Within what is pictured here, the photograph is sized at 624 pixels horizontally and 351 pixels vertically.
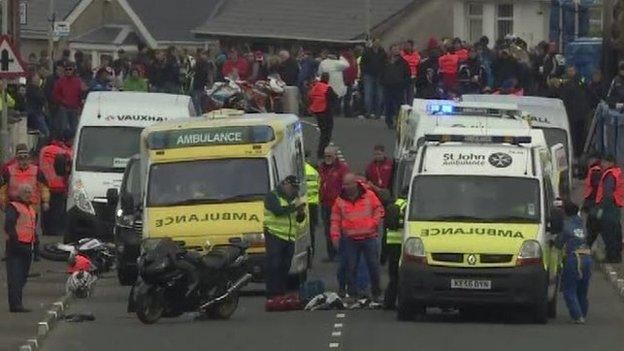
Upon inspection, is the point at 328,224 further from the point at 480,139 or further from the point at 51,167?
the point at 480,139

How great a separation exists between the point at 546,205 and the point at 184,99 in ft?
35.5

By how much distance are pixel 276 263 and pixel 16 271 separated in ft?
10.4

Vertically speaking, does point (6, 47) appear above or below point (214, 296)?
above

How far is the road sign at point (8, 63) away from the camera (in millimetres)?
34031

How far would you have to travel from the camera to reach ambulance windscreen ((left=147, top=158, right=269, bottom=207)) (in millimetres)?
28234

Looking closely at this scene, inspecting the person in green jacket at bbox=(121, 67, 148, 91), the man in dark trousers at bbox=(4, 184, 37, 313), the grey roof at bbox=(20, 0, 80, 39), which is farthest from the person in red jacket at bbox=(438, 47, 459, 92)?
the grey roof at bbox=(20, 0, 80, 39)

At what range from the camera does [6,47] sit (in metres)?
34.1

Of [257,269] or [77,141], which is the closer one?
[257,269]

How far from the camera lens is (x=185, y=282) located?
25375 millimetres

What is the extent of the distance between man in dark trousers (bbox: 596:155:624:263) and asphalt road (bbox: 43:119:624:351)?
4045 millimetres

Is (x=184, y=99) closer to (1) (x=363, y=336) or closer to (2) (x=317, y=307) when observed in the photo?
(2) (x=317, y=307)

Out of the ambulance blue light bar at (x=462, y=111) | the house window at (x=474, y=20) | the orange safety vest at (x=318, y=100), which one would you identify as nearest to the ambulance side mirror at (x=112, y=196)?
the ambulance blue light bar at (x=462, y=111)

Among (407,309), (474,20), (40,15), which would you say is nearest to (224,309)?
(407,309)

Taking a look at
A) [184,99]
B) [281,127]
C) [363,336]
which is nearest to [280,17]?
[184,99]
